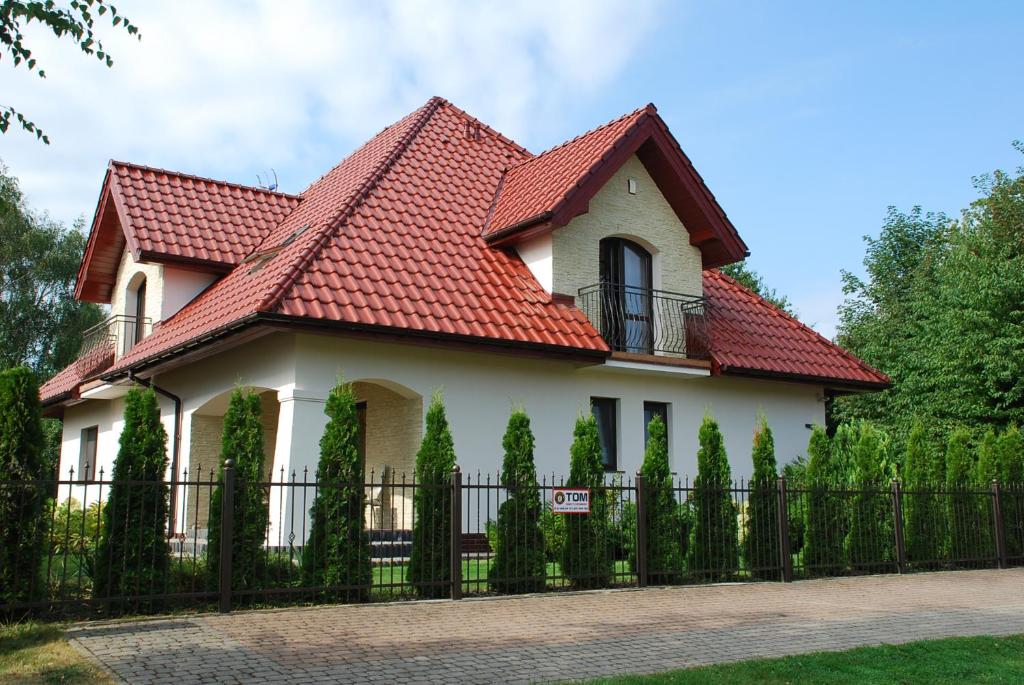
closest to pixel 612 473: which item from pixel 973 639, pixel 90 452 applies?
pixel 973 639

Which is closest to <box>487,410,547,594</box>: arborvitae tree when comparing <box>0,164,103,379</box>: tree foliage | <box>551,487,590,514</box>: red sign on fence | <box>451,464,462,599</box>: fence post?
<box>551,487,590,514</box>: red sign on fence

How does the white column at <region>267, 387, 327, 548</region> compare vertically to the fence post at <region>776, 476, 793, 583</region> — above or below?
above

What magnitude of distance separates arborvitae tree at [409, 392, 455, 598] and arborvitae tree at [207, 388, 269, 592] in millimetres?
1760

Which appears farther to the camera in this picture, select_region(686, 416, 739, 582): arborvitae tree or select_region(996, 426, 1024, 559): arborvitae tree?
select_region(996, 426, 1024, 559): arborvitae tree

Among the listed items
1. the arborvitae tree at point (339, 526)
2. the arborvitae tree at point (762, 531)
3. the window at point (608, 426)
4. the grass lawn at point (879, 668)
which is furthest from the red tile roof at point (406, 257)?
the grass lawn at point (879, 668)

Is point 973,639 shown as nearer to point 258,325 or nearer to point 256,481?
point 256,481

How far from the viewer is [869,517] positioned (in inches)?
590

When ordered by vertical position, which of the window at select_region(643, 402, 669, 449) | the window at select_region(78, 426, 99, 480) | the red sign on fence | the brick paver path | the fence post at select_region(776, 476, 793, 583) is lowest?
the brick paver path

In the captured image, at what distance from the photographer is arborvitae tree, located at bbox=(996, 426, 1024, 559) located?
17.0 metres

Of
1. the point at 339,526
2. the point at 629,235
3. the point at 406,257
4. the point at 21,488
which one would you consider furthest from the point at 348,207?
the point at 21,488

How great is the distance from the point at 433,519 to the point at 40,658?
4659 mm

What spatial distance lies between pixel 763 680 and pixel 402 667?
2707 millimetres

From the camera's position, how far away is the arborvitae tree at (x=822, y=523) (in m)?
14.3

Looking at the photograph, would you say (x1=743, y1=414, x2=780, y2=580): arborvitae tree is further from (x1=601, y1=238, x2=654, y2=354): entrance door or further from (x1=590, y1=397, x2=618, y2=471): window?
(x1=601, y1=238, x2=654, y2=354): entrance door
